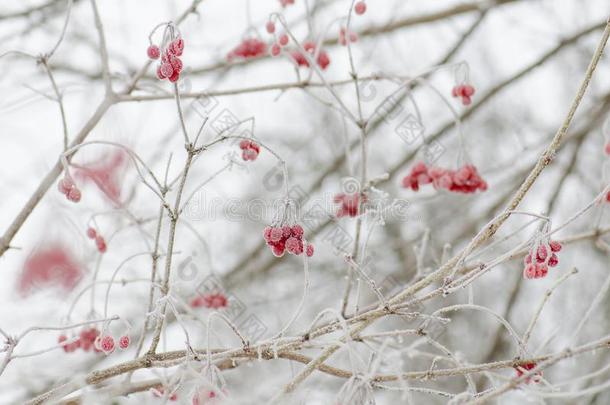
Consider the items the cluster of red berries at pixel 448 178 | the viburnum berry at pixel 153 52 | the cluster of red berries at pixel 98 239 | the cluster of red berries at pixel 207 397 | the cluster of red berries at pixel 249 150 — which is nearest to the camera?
the cluster of red berries at pixel 207 397

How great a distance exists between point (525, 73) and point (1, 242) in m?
2.52

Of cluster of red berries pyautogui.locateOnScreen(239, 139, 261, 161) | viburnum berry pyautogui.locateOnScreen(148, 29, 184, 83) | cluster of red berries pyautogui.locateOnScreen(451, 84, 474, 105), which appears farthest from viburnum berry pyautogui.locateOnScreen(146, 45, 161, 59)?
cluster of red berries pyautogui.locateOnScreen(451, 84, 474, 105)

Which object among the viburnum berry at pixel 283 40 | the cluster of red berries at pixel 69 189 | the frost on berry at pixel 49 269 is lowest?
the cluster of red berries at pixel 69 189

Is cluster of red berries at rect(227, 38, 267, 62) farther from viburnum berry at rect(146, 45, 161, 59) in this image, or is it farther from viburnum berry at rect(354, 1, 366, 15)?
viburnum berry at rect(146, 45, 161, 59)

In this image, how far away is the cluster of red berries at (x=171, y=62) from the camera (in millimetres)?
1624

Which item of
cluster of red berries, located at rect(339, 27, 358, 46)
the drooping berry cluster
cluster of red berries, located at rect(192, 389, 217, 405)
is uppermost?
cluster of red berries, located at rect(339, 27, 358, 46)

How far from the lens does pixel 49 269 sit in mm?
2732

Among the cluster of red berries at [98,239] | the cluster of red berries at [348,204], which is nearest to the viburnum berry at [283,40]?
the cluster of red berries at [348,204]

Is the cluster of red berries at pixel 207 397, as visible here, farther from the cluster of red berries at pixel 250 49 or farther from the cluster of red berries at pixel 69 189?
the cluster of red berries at pixel 250 49

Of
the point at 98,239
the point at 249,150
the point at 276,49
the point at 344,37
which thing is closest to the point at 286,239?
the point at 249,150

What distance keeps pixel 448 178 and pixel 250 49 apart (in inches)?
31.3

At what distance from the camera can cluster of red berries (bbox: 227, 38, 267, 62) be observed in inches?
101

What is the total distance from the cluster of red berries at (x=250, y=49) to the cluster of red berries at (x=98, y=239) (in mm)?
799

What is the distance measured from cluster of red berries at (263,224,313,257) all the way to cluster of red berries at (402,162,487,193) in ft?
2.50
